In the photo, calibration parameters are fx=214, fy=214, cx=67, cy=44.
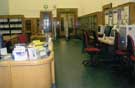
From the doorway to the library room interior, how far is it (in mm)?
80

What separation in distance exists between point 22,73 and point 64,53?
606 centimetres

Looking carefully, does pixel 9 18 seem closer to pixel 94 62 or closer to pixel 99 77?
pixel 94 62

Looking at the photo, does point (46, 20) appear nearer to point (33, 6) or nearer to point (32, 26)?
point (32, 26)

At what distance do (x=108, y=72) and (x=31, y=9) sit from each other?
11.5 meters

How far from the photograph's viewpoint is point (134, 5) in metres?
6.49

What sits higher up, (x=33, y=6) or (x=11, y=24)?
(x=33, y=6)

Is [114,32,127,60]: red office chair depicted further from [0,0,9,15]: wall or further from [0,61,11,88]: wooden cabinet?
[0,0,9,15]: wall

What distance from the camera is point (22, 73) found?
9.59 ft

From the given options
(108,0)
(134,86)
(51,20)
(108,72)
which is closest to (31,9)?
(51,20)

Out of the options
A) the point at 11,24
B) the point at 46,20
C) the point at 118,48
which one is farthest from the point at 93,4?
the point at 118,48

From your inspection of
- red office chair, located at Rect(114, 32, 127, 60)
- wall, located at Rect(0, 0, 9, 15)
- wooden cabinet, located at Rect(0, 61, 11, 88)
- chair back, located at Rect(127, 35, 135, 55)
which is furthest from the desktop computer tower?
wall, located at Rect(0, 0, 9, 15)

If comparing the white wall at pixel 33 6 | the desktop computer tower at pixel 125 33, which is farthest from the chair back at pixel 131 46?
the white wall at pixel 33 6

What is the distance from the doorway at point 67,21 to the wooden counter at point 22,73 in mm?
13393

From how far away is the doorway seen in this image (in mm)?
16688
